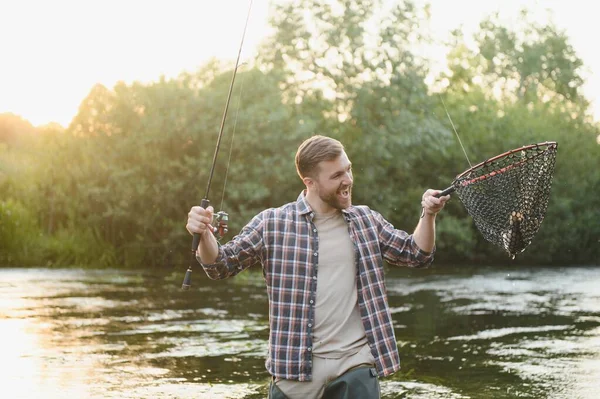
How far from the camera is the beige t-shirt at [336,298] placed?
399 cm

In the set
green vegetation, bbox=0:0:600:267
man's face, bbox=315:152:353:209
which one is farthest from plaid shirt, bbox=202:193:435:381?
green vegetation, bbox=0:0:600:267

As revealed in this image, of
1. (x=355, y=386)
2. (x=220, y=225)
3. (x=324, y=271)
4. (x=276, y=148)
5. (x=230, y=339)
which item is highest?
(x=276, y=148)

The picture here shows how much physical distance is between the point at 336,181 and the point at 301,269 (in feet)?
1.35

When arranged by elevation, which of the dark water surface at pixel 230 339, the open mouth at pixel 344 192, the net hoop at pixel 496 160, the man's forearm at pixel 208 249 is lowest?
the dark water surface at pixel 230 339

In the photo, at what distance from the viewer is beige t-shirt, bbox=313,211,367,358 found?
13.1ft

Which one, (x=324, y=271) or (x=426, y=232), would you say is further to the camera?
(x=426, y=232)

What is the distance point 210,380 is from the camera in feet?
29.6

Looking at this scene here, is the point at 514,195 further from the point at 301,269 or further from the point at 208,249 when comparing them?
the point at 208,249

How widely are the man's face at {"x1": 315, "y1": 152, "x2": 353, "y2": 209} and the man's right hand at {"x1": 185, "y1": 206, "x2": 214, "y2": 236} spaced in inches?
20.4

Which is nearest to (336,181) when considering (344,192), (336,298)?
(344,192)

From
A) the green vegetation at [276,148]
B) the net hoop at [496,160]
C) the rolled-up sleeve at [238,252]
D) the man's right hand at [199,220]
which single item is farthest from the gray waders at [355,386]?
the green vegetation at [276,148]

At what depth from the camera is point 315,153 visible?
13.6 ft

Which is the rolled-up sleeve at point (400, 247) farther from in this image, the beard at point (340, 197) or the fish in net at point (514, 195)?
the fish in net at point (514, 195)

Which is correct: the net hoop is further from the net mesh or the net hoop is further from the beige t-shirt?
the beige t-shirt
